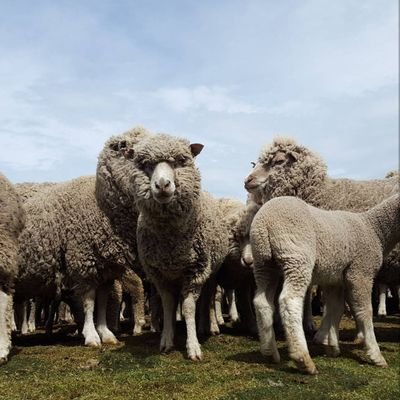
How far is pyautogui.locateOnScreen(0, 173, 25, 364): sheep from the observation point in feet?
22.1

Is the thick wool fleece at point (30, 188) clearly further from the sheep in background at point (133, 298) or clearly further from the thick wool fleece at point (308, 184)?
the thick wool fleece at point (308, 184)

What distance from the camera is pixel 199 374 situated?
5832 millimetres

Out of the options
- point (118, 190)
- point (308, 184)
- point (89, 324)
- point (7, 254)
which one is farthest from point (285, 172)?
point (7, 254)

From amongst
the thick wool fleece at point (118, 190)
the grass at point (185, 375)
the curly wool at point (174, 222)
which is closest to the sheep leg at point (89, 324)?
the grass at point (185, 375)

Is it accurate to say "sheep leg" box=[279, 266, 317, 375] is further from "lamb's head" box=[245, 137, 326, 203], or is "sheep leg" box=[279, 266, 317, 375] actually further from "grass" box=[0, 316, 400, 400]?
"lamb's head" box=[245, 137, 326, 203]

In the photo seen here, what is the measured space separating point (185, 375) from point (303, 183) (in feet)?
14.1

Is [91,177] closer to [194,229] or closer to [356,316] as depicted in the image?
[194,229]

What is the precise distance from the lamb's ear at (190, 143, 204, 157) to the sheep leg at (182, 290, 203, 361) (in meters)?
1.80

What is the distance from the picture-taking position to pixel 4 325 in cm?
682

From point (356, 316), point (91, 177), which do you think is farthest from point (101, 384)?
point (91, 177)

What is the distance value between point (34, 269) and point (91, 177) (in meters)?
1.92

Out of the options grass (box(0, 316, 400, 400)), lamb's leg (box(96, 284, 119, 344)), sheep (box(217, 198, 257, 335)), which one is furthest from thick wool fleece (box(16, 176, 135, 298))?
sheep (box(217, 198, 257, 335))

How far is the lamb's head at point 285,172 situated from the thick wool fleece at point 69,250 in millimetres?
2394

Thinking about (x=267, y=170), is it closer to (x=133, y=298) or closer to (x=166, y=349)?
(x=133, y=298)
